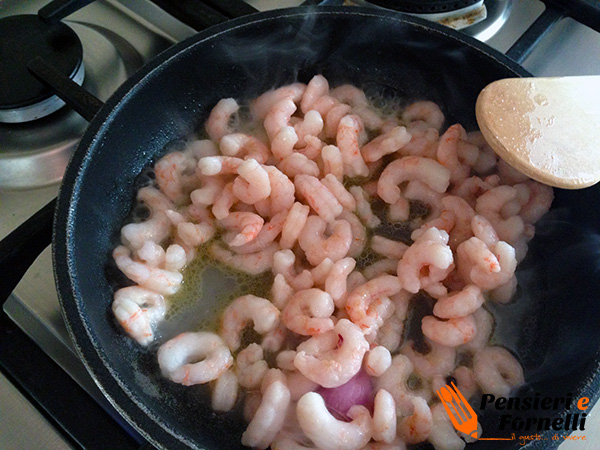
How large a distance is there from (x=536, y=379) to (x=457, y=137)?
1.43ft

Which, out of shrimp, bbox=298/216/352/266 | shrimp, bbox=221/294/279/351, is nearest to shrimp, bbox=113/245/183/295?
shrimp, bbox=221/294/279/351

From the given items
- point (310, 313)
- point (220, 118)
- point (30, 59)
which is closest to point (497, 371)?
point (310, 313)

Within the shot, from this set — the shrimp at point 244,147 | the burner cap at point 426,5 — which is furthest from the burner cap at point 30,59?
the burner cap at point 426,5

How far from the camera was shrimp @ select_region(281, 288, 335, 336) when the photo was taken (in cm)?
85

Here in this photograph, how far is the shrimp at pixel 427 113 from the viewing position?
1.11 metres

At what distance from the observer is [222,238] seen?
40.1 inches

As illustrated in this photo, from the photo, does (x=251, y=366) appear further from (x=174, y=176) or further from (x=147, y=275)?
(x=174, y=176)

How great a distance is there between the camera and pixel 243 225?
966 mm

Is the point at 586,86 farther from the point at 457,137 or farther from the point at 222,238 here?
the point at 222,238

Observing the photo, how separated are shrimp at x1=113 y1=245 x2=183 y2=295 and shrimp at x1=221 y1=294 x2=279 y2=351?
0.35 feet

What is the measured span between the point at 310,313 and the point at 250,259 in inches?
6.3

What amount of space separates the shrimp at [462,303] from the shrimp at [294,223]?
0.26 m

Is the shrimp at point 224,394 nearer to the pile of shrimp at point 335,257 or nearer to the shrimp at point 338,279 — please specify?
the pile of shrimp at point 335,257

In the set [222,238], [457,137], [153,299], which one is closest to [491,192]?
[457,137]
